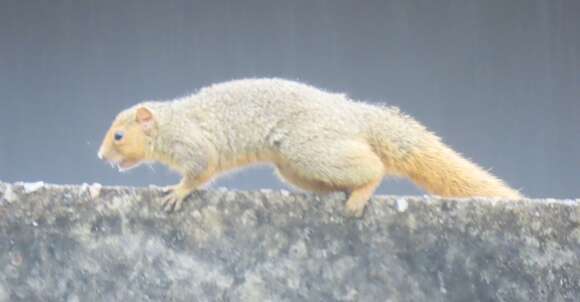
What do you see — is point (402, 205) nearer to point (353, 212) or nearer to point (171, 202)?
point (353, 212)

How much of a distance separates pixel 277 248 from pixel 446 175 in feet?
2.59

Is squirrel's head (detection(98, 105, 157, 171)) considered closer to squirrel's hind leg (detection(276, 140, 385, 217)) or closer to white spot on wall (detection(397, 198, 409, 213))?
squirrel's hind leg (detection(276, 140, 385, 217))

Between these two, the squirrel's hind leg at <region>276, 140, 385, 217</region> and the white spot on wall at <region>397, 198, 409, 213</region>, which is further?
the squirrel's hind leg at <region>276, 140, 385, 217</region>

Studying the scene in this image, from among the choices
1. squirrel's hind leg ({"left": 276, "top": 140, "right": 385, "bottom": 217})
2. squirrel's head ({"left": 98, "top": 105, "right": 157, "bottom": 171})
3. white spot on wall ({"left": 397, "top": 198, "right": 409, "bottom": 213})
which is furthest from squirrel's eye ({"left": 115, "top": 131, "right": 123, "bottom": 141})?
white spot on wall ({"left": 397, "top": 198, "right": 409, "bottom": 213})

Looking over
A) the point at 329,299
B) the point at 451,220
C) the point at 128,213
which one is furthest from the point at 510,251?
the point at 128,213

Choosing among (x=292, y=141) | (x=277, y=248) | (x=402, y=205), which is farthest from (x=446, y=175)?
(x=277, y=248)

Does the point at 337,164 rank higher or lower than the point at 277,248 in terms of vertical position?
higher

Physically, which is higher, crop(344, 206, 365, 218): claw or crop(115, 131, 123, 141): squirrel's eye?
crop(115, 131, 123, 141): squirrel's eye

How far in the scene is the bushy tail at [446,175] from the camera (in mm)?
3555

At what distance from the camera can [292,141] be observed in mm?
3436

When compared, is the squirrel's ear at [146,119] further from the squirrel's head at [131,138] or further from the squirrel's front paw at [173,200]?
the squirrel's front paw at [173,200]

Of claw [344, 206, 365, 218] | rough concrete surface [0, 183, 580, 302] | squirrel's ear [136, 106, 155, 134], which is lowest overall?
rough concrete surface [0, 183, 580, 302]

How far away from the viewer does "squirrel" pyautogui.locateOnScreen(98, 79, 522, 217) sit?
342 cm

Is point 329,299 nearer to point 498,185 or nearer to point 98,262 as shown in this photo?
point 98,262
